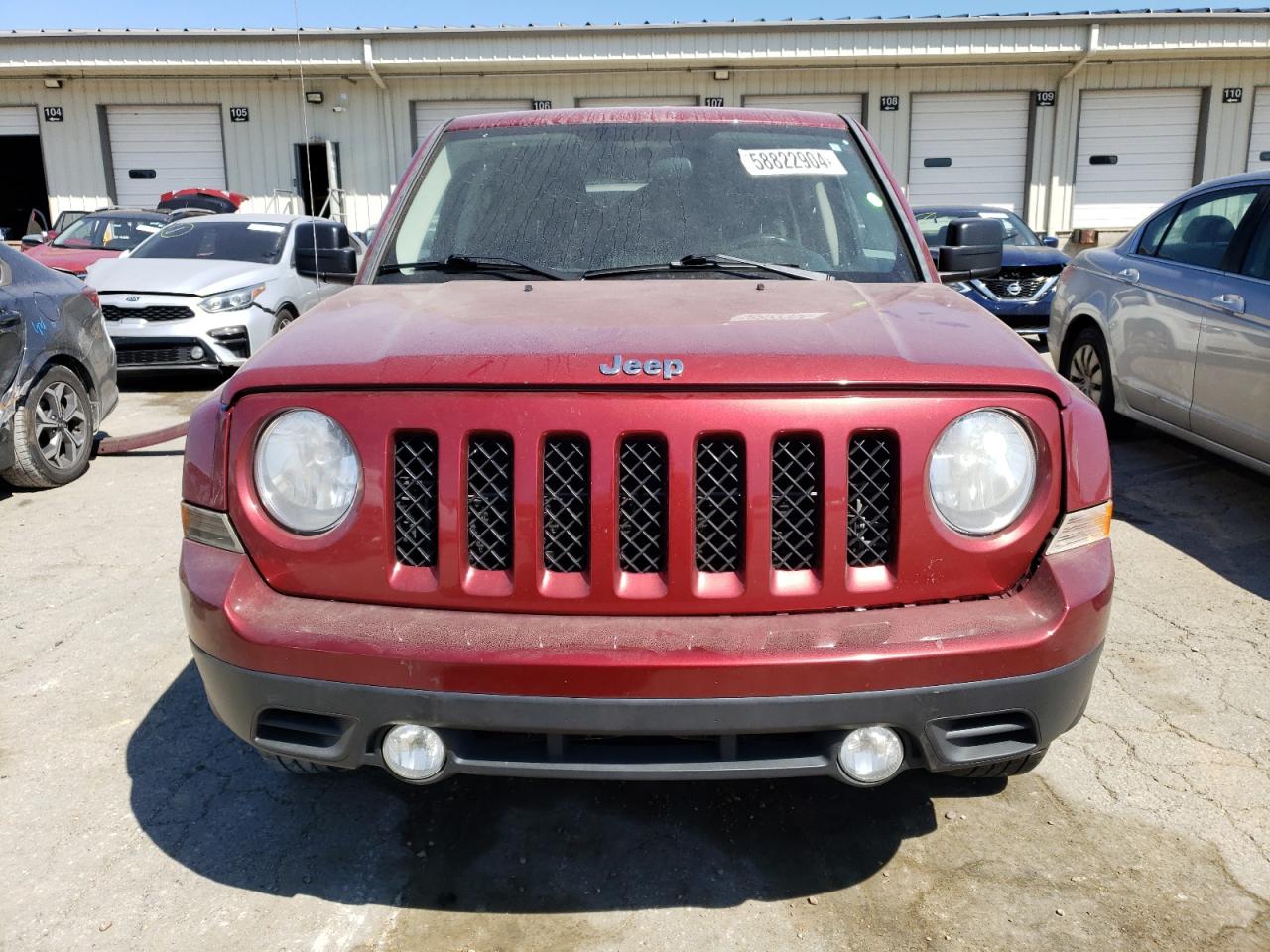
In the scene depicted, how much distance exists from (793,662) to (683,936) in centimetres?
75

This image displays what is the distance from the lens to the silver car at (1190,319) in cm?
479

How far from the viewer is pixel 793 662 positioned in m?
1.88

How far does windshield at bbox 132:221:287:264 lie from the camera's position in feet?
32.3

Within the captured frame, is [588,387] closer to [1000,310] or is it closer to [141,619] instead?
[141,619]

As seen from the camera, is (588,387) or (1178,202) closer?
(588,387)

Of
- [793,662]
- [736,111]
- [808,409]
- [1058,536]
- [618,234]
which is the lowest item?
[793,662]

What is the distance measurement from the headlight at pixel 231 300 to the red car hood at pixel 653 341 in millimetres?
6719

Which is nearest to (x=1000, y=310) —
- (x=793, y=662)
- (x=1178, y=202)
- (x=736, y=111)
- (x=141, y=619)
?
(x=1178, y=202)

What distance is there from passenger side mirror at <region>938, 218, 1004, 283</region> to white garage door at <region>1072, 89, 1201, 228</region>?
17.6 metres

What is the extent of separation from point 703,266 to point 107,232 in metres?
11.4

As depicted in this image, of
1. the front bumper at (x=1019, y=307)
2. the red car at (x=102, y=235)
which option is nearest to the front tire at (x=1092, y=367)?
the front bumper at (x=1019, y=307)

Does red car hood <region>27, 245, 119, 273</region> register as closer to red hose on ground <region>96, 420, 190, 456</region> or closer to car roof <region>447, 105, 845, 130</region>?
red hose on ground <region>96, 420, 190, 456</region>

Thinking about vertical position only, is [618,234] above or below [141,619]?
above

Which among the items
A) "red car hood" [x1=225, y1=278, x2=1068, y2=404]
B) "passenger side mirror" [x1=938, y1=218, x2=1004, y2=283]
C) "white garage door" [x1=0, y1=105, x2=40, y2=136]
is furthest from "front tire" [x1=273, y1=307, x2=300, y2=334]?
"white garage door" [x1=0, y1=105, x2=40, y2=136]
